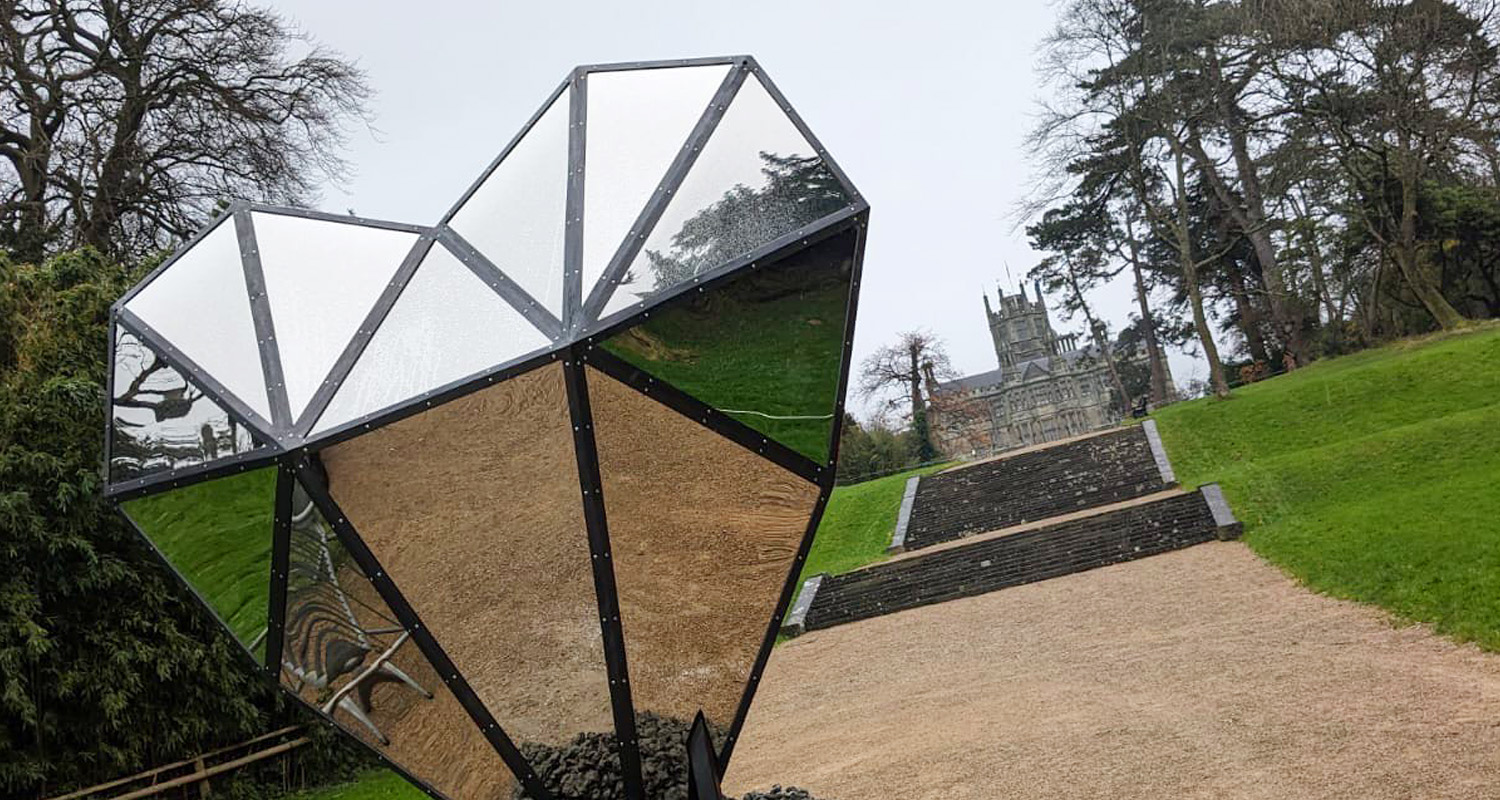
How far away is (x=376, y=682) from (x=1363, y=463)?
21809 mm

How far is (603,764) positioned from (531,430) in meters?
1.81

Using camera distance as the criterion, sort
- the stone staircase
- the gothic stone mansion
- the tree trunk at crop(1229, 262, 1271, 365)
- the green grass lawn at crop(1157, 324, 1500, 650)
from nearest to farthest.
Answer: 1. the green grass lawn at crop(1157, 324, 1500, 650)
2. the stone staircase
3. the tree trunk at crop(1229, 262, 1271, 365)
4. the gothic stone mansion

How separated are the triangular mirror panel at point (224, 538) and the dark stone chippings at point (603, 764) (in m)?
1.58

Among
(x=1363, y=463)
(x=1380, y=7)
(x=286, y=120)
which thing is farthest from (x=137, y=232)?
(x=1380, y=7)

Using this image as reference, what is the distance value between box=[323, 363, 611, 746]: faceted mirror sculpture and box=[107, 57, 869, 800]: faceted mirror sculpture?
0.04 feet

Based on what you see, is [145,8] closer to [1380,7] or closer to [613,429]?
[613,429]

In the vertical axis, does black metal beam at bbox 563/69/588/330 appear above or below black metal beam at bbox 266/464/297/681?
above

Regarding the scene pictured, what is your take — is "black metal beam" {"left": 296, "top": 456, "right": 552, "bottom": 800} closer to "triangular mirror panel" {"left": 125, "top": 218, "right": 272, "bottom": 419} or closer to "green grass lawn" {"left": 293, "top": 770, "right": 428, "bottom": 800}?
"triangular mirror panel" {"left": 125, "top": 218, "right": 272, "bottom": 419}

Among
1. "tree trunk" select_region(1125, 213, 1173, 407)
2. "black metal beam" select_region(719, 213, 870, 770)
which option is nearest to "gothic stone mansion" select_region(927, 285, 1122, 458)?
"tree trunk" select_region(1125, 213, 1173, 407)

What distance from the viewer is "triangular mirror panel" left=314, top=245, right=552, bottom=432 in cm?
471

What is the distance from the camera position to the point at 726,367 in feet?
16.4

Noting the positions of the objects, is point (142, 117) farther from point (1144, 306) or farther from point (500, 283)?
Answer: point (1144, 306)

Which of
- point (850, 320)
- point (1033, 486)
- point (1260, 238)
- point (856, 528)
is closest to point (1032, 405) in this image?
point (1260, 238)

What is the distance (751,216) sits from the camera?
16.6ft
